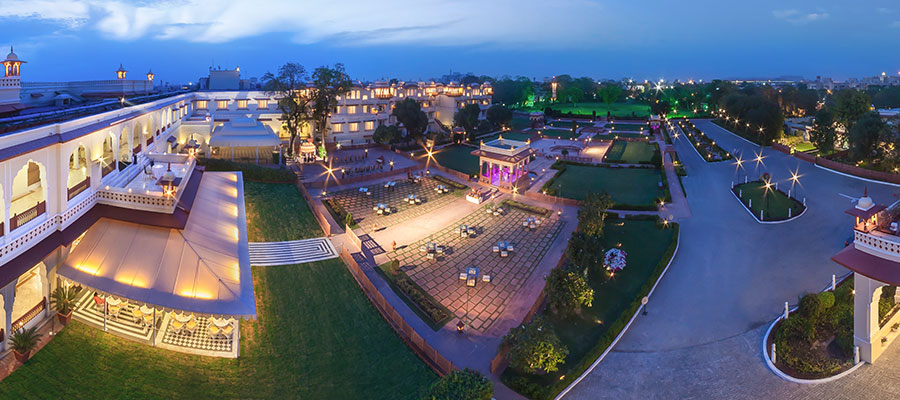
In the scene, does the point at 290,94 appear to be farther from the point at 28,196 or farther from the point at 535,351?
the point at 535,351

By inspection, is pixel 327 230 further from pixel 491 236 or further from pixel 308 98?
pixel 308 98

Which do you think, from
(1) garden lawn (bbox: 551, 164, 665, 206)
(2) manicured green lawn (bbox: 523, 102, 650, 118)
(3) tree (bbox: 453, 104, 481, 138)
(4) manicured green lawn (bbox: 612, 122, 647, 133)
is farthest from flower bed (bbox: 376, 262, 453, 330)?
(2) manicured green lawn (bbox: 523, 102, 650, 118)

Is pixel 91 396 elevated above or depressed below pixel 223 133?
below

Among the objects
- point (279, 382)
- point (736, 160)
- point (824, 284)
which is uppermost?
point (736, 160)

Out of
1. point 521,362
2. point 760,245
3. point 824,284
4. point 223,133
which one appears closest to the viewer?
point 521,362

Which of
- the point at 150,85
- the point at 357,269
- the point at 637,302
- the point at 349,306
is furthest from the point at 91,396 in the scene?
the point at 150,85

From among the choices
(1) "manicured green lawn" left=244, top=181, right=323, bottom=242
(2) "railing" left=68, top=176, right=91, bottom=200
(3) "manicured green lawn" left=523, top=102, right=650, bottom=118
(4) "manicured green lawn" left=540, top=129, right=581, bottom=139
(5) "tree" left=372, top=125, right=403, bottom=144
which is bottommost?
(1) "manicured green lawn" left=244, top=181, right=323, bottom=242

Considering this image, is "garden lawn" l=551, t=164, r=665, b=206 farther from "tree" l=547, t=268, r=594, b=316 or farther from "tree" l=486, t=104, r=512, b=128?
"tree" l=486, t=104, r=512, b=128
